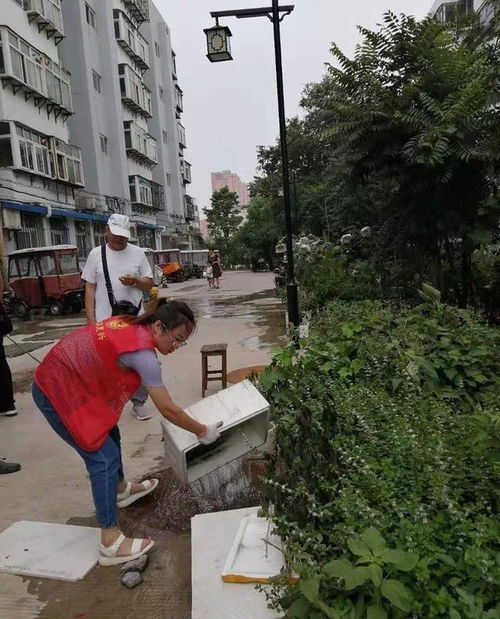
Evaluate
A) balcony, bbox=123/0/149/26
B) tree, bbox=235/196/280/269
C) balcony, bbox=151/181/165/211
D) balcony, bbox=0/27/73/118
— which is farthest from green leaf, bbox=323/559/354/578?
tree, bbox=235/196/280/269

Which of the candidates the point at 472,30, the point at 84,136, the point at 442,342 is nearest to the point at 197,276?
the point at 84,136

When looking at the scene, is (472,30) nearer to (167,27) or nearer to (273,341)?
(273,341)

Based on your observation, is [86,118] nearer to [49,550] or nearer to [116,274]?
[116,274]

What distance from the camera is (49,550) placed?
281cm

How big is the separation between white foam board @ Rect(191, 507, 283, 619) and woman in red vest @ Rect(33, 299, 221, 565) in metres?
0.43

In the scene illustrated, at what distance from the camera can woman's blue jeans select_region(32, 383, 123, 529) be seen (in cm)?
263

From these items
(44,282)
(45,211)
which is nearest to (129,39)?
(45,211)

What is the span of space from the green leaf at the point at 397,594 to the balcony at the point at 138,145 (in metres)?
33.6

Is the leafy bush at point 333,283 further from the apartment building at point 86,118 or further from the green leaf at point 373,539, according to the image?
the apartment building at point 86,118

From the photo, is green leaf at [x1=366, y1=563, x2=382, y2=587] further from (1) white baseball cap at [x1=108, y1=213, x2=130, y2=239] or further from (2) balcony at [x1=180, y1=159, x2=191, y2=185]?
(2) balcony at [x1=180, y1=159, x2=191, y2=185]

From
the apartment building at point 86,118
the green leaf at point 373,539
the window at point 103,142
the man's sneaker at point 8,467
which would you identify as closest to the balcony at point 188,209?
the apartment building at point 86,118

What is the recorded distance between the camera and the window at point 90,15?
89.4 feet

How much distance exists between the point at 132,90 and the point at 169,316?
110 feet

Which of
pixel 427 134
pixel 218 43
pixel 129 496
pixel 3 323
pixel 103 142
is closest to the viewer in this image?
pixel 129 496
